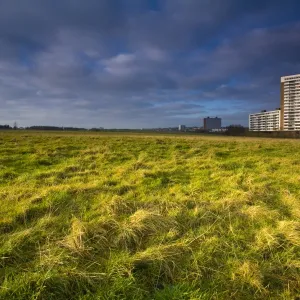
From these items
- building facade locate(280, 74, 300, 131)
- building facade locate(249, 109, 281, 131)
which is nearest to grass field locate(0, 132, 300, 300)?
building facade locate(280, 74, 300, 131)

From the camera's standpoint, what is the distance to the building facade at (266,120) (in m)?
155

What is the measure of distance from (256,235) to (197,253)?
54.2 inches

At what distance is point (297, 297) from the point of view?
327 cm

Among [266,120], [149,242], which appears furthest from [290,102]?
[149,242]

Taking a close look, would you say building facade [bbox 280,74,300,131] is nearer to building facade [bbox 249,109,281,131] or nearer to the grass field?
building facade [bbox 249,109,281,131]

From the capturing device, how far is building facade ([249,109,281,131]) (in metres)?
155

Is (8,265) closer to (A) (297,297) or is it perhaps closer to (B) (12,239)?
(B) (12,239)

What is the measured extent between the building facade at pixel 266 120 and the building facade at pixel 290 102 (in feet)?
27.4

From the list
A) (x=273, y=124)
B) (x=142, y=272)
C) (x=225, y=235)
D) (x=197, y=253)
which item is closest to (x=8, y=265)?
(x=142, y=272)

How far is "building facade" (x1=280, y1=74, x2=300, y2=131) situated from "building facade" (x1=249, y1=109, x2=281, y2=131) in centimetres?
836

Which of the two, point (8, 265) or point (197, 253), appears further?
point (197, 253)

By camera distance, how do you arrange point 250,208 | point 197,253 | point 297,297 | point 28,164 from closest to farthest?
point 297,297 → point 197,253 → point 250,208 → point 28,164

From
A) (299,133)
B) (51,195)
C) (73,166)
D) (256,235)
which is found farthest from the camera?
(299,133)

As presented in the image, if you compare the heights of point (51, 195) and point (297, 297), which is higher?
point (51, 195)
